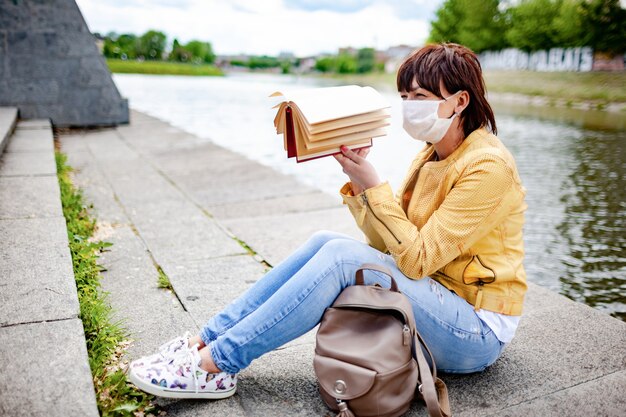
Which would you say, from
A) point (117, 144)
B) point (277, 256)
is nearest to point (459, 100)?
point (277, 256)

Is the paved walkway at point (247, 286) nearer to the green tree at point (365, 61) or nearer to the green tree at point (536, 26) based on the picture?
the green tree at point (536, 26)

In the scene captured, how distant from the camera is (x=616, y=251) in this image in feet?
15.8

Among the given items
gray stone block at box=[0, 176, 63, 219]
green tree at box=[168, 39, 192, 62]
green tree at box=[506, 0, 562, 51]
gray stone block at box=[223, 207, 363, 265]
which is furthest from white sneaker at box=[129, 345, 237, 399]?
green tree at box=[168, 39, 192, 62]

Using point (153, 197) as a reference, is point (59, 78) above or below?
above

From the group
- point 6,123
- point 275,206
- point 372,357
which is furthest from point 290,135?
point 6,123

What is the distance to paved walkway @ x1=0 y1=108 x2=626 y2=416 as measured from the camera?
218 cm

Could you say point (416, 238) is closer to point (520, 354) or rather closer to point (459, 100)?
point (459, 100)

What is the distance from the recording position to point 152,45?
67.1 metres

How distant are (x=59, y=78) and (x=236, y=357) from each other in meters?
8.84

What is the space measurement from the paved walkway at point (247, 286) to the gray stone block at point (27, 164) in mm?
432

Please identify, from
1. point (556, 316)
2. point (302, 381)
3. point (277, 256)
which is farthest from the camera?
point (277, 256)

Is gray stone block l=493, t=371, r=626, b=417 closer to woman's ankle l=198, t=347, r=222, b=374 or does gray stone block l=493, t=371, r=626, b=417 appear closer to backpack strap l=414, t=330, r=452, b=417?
backpack strap l=414, t=330, r=452, b=417

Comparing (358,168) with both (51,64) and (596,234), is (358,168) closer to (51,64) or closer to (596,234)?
(596,234)

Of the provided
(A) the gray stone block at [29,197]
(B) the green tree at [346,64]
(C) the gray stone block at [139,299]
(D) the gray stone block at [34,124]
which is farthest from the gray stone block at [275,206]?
(B) the green tree at [346,64]
